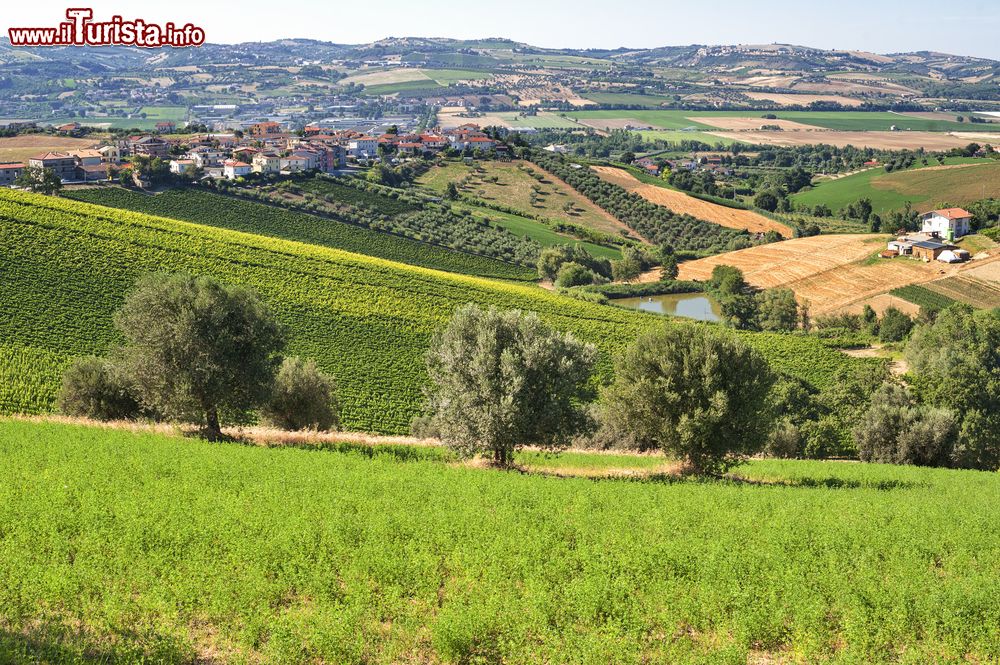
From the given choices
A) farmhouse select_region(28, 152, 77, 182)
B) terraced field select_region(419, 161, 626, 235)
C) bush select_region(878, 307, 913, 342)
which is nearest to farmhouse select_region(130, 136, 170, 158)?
farmhouse select_region(28, 152, 77, 182)

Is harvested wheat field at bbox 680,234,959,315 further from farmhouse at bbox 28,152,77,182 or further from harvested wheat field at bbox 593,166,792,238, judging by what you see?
farmhouse at bbox 28,152,77,182

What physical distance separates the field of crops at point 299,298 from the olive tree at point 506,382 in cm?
1558

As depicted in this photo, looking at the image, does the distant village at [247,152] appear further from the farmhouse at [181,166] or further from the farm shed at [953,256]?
the farm shed at [953,256]

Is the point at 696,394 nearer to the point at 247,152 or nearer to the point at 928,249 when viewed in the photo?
the point at 928,249

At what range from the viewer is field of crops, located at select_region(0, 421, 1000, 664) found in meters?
13.9

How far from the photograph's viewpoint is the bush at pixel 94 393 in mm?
35531

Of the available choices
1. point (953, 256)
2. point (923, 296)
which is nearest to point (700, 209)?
point (953, 256)

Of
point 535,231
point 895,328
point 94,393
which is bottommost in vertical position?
point 895,328

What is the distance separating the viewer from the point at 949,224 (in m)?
112

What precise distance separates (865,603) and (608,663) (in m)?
5.78

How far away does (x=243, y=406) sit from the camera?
32.7 m

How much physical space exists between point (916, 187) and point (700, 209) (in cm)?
4560

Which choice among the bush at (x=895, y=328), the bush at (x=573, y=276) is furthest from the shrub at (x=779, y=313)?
the bush at (x=573, y=276)

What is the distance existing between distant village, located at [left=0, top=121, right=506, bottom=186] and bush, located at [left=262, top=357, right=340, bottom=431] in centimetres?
7848
